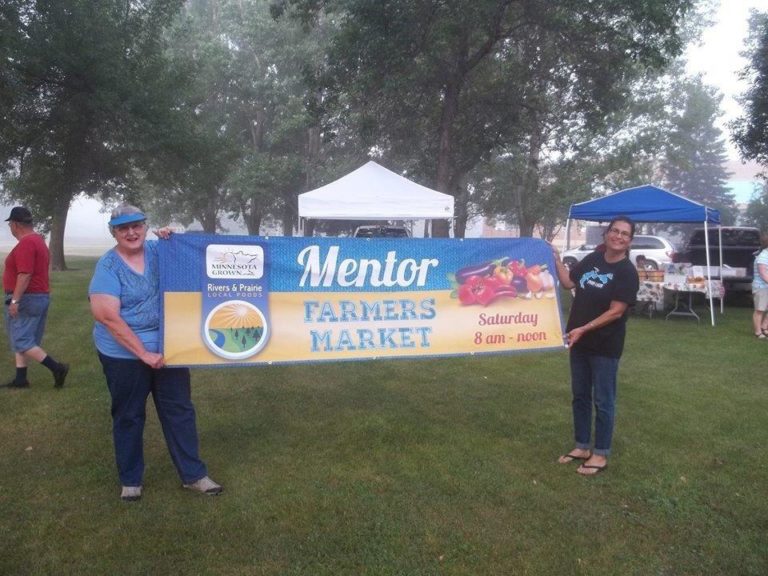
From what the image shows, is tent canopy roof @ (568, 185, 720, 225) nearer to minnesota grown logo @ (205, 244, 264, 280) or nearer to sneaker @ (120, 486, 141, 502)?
minnesota grown logo @ (205, 244, 264, 280)

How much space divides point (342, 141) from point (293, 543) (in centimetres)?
3210

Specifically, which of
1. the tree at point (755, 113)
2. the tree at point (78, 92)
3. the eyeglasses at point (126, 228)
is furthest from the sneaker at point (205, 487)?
the tree at point (755, 113)

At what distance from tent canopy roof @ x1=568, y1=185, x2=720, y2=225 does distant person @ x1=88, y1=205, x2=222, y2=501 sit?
31.8 ft

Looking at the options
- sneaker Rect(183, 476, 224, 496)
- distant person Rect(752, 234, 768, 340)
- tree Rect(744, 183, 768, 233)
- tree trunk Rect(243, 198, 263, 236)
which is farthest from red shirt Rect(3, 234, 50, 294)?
tree Rect(744, 183, 768, 233)

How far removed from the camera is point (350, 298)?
4.64 metres

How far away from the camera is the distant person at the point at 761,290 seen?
938cm

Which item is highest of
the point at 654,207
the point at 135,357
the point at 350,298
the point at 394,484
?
the point at 654,207

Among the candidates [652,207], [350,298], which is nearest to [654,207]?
[652,207]

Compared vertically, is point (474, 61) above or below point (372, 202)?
above

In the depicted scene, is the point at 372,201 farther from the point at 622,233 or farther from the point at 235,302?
the point at 622,233

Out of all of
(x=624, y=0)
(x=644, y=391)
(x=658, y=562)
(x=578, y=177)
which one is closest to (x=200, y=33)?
(x=578, y=177)

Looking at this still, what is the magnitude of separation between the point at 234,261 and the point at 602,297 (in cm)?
248

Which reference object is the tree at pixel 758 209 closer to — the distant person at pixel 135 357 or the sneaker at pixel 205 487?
the sneaker at pixel 205 487

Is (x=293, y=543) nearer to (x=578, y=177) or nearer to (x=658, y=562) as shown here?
(x=658, y=562)
